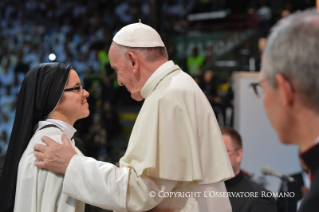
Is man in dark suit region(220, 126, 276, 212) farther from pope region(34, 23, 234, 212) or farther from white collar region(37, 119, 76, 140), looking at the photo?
white collar region(37, 119, 76, 140)

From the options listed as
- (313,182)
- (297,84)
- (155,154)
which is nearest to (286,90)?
(297,84)

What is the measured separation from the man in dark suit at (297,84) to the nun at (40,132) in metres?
1.58

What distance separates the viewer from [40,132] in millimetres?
2865

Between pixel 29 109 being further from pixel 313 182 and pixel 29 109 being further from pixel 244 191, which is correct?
pixel 313 182

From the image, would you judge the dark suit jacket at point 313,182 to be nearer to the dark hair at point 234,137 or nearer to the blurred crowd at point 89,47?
the dark hair at point 234,137

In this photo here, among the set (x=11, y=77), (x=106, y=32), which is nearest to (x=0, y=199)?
(x=11, y=77)

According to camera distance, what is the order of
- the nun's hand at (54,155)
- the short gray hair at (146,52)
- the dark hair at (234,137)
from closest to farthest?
the nun's hand at (54,155), the short gray hair at (146,52), the dark hair at (234,137)

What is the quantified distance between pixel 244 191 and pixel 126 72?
1.55 meters

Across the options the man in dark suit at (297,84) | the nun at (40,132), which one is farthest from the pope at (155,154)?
the man in dark suit at (297,84)

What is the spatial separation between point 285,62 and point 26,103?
196cm

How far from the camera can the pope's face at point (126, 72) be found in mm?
2697

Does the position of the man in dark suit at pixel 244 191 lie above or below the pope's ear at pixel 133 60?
below

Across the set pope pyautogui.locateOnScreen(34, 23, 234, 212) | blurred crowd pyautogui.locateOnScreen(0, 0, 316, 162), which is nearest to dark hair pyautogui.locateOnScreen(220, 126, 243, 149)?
pope pyautogui.locateOnScreen(34, 23, 234, 212)

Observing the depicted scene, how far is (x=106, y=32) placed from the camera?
1416cm
